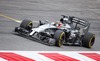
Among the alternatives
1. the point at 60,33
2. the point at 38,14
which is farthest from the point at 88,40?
the point at 38,14

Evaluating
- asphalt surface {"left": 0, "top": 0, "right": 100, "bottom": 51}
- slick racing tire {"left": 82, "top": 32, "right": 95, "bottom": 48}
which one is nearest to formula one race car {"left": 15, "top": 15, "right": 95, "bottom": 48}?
slick racing tire {"left": 82, "top": 32, "right": 95, "bottom": 48}

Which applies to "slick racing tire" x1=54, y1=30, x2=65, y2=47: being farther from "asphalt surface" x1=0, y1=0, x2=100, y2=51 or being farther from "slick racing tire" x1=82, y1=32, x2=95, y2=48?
"slick racing tire" x1=82, y1=32, x2=95, y2=48

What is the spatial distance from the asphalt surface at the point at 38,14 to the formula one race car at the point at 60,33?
0.32 m

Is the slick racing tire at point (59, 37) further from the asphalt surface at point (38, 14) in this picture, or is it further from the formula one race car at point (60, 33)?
the asphalt surface at point (38, 14)

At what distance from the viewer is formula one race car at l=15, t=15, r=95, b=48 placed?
18.4 metres

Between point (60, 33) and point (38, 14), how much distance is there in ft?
34.4

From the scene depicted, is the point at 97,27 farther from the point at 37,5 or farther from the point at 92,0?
the point at 92,0

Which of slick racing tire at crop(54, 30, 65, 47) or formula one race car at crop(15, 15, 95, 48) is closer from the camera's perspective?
slick racing tire at crop(54, 30, 65, 47)

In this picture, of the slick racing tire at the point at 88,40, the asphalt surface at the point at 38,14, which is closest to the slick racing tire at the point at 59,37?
the asphalt surface at the point at 38,14

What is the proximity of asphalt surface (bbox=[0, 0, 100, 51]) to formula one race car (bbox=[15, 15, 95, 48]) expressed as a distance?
32 centimetres

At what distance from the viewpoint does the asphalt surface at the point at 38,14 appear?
59.7 ft

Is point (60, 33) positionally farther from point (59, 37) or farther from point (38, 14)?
point (38, 14)

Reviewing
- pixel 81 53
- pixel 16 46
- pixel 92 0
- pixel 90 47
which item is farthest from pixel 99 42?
pixel 92 0

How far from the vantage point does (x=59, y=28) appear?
768 inches
